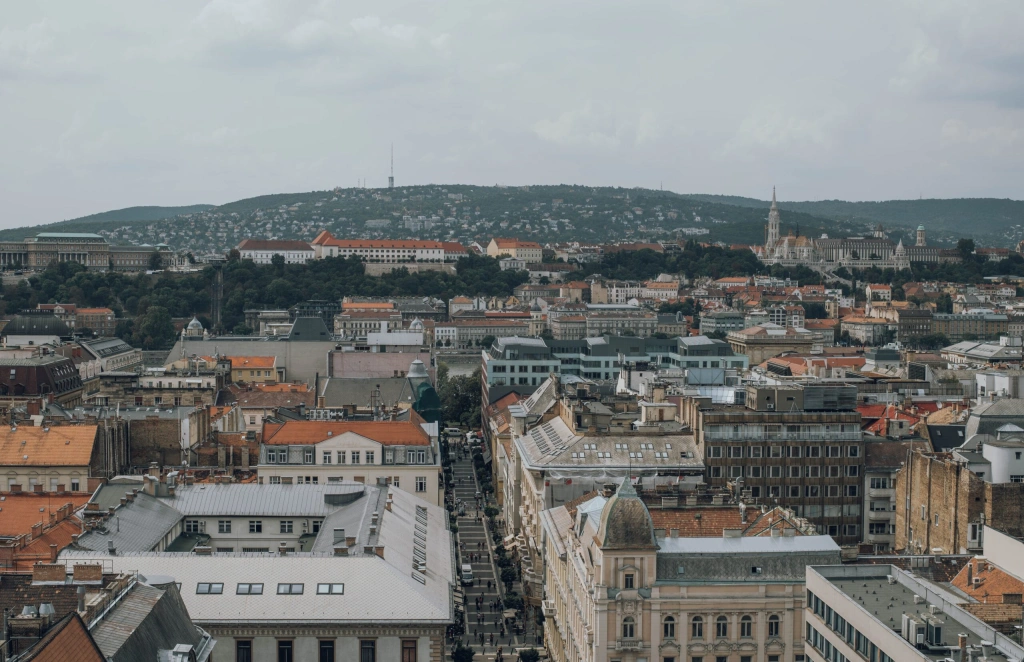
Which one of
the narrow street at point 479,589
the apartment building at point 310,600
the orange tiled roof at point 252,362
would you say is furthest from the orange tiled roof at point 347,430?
the orange tiled roof at point 252,362

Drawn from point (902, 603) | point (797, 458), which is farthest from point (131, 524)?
point (797, 458)

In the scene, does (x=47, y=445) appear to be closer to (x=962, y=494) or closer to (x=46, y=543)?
(x=46, y=543)

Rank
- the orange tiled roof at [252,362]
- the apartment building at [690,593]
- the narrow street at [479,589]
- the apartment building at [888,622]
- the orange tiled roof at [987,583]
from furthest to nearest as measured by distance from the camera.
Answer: the orange tiled roof at [252,362], the narrow street at [479,589], the apartment building at [690,593], the orange tiled roof at [987,583], the apartment building at [888,622]

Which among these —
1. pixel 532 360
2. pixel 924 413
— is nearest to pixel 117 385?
pixel 532 360

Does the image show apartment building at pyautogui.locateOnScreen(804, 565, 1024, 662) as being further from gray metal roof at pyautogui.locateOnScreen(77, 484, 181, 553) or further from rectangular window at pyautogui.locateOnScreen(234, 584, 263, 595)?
gray metal roof at pyautogui.locateOnScreen(77, 484, 181, 553)

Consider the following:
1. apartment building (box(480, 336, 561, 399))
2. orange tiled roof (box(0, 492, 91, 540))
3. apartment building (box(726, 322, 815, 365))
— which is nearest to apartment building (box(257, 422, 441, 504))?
orange tiled roof (box(0, 492, 91, 540))

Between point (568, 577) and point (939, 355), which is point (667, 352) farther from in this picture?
point (568, 577)

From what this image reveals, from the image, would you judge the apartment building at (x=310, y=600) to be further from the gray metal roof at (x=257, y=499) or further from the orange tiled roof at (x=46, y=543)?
the gray metal roof at (x=257, y=499)
